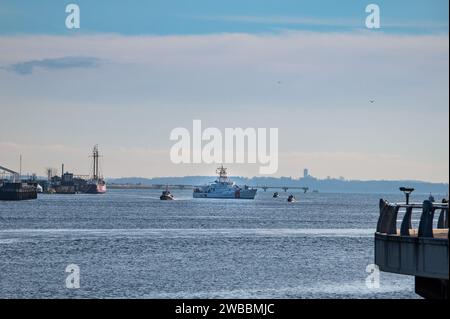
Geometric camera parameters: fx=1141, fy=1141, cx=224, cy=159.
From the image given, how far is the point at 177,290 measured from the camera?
2261 inches

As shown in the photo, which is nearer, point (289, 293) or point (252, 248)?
point (289, 293)

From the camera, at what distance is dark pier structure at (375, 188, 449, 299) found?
30.0 metres

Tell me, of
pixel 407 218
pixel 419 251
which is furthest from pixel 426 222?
pixel 407 218

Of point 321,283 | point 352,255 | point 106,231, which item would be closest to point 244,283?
point 321,283

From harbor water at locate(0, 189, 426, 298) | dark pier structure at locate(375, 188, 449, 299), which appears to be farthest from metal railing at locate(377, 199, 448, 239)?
harbor water at locate(0, 189, 426, 298)

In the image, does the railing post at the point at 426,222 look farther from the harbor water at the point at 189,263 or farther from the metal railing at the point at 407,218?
the harbor water at the point at 189,263

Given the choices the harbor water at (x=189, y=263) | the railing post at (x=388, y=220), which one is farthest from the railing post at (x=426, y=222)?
the harbor water at (x=189, y=263)

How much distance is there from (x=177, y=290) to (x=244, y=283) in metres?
5.60

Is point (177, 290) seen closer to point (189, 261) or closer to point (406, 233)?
point (189, 261)

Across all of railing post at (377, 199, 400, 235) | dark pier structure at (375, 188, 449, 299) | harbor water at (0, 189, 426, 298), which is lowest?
harbor water at (0, 189, 426, 298)

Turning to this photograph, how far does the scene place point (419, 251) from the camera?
30719mm

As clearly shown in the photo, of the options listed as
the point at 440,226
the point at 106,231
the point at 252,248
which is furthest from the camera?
the point at 106,231

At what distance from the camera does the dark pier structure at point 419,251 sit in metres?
30.0

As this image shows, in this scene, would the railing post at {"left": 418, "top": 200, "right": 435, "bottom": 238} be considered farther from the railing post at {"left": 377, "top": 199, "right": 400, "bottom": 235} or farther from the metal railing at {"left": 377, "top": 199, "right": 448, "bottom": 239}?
the railing post at {"left": 377, "top": 199, "right": 400, "bottom": 235}
